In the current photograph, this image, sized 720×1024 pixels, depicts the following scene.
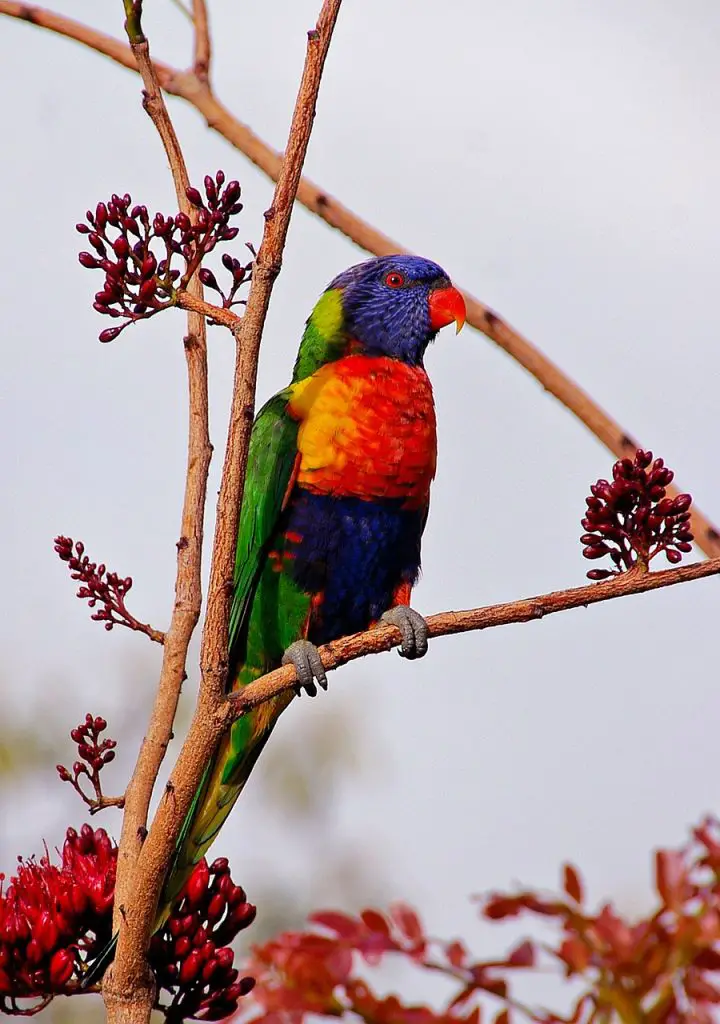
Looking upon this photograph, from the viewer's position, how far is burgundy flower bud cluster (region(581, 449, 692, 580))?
5.45ft

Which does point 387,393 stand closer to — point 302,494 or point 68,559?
point 302,494

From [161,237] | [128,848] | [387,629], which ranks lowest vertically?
[128,848]

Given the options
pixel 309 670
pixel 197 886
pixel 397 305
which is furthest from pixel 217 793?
pixel 397 305

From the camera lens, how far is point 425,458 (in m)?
2.75

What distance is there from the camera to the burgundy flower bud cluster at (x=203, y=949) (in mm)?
1693

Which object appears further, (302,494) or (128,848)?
(302,494)

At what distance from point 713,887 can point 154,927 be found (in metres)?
1.17

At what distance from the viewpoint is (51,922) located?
1.67 meters

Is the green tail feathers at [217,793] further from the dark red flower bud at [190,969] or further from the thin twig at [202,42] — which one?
the thin twig at [202,42]

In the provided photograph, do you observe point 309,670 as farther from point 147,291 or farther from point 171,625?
point 147,291

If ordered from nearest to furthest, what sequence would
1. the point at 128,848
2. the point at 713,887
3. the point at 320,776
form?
the point at 713,887 → the point at 128,848 → the point at 320,776

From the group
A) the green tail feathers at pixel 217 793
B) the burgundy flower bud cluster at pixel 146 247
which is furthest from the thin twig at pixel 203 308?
the green tail feathers at pixel 217 793

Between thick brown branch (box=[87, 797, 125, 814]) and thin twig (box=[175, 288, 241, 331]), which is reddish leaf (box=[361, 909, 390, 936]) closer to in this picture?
thin twig (box=[175, 288, 241, 331])

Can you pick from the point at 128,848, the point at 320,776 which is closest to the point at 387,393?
the point at 128,848
